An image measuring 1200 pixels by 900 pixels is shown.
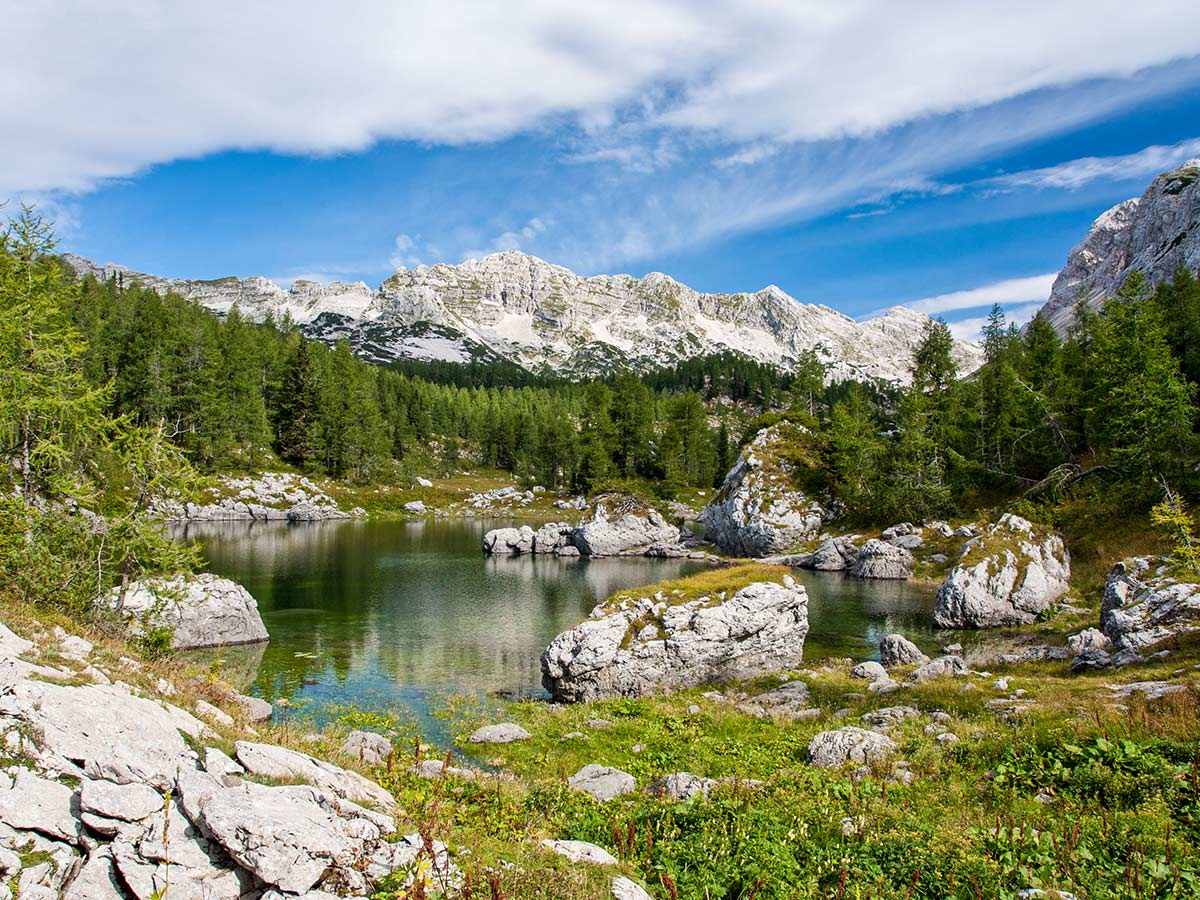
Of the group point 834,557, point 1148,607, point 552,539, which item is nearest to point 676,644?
point 1148,607

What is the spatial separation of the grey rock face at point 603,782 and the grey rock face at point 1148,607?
19.9 m

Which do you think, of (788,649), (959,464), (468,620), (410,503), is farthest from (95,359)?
(959,464)

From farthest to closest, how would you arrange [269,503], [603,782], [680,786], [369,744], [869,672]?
[269,503]
[869,672]
[369,744]
[603,782]
[680,786]

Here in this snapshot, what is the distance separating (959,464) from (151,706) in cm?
7810

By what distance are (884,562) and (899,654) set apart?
99.0 feet

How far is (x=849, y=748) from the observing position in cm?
1762

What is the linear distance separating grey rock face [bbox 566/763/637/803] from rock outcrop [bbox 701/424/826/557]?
6195 centimetres

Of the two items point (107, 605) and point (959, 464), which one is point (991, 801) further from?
point (959, 464)

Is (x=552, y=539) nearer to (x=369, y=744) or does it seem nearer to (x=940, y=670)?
(x=940, y=670)

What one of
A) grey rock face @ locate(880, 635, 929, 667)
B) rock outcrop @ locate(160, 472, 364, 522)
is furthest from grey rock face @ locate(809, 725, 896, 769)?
rock outcrop @ locate(160, 472, 364, 522)

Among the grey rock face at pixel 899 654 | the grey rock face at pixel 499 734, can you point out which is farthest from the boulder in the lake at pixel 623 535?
the grey rock face at pixel 499 734

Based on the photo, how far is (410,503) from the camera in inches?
4897

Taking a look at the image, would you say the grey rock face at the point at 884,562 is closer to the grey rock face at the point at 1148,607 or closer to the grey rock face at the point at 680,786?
the grey rock face at the point at 1148,607

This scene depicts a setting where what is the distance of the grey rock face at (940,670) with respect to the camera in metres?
26.8
